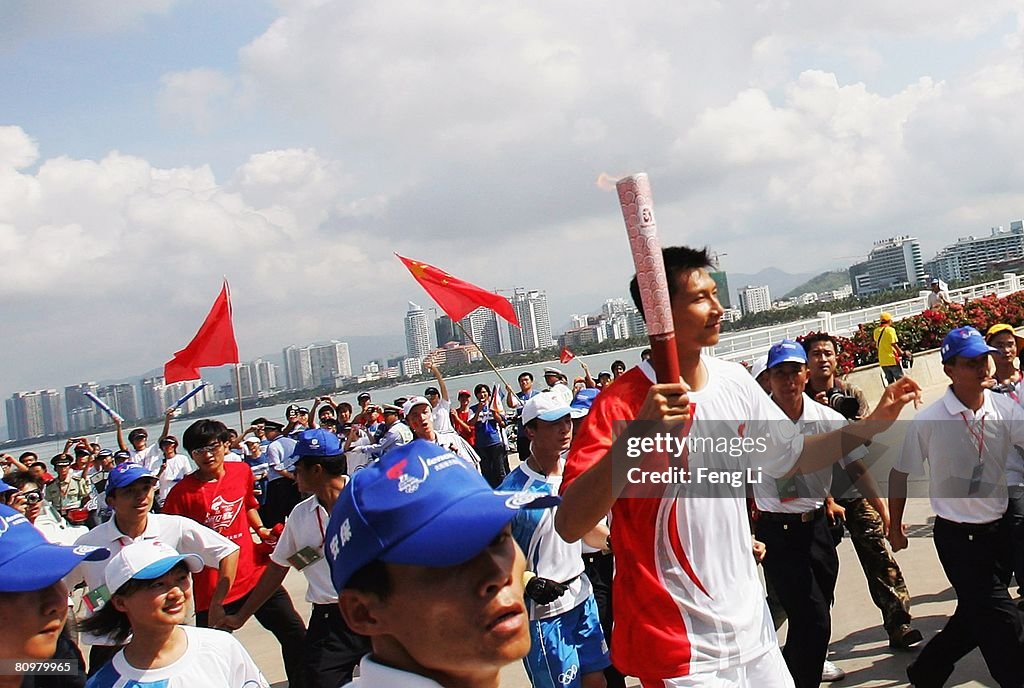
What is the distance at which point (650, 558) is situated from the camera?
112 inches

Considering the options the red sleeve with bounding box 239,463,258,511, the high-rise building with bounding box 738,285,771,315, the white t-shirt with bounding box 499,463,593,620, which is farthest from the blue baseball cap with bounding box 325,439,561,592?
the high-rise building with bounding box 738,285,771,315

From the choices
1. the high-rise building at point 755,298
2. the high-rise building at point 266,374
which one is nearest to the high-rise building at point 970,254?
the high-rise building at point 755,298

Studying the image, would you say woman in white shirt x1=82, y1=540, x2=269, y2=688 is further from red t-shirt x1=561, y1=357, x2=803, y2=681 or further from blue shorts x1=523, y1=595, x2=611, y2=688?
blue shorts x1=523, y1=595, x2=611, y2=688

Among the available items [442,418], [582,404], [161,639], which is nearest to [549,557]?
[582,404]

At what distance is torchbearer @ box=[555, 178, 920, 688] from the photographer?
2561 millimetres

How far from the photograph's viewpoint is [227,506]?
5809 mm

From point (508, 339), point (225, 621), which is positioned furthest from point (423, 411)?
point (508, 339)

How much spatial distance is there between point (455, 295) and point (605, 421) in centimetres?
925

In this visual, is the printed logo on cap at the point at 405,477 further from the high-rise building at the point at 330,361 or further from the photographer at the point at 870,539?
the high-rise building at the point at 330,361

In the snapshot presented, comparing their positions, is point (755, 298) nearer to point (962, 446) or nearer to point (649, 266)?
point (962, 446)

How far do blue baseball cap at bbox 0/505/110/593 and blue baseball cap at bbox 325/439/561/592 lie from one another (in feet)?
3.78

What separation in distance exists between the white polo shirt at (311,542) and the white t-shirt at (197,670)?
1.35 metres

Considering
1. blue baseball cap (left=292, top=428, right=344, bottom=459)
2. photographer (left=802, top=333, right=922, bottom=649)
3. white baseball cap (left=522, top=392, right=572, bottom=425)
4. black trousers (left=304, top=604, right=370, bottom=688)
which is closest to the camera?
black trousers (left=304, top=604, right=370, bottom=688)

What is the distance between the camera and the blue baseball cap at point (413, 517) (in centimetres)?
145
